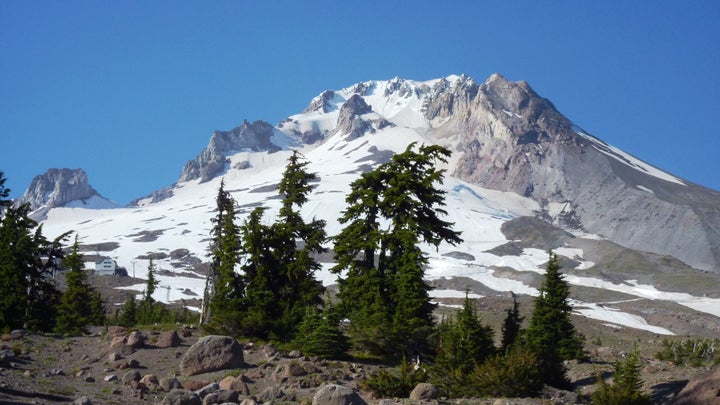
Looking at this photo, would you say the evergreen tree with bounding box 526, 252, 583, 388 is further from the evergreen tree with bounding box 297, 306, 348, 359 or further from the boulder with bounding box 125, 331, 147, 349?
the boulder with bounding box 125, 331, 147, 349

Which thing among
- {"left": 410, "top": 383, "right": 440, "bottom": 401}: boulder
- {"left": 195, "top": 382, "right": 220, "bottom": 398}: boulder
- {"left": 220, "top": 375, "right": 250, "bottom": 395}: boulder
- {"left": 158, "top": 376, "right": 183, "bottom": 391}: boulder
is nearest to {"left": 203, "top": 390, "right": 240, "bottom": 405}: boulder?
{"left": 195, "top": 382, "right": 220, "bottom": 398}: boulder

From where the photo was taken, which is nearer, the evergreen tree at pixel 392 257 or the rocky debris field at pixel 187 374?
the rocky debris field at pixel 187 374

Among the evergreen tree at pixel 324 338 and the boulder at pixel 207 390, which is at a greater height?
the evergreen tree at pixel 324 338

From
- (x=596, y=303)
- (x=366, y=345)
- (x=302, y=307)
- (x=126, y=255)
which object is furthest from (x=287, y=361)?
(x=126, y=255)

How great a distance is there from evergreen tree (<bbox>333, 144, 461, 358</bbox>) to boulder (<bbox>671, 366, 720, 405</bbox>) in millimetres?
13471

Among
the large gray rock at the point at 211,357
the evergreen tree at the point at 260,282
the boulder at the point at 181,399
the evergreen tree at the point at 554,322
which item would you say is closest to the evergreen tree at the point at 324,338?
the large gray rock at the point at 211,357

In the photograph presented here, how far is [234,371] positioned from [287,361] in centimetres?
214

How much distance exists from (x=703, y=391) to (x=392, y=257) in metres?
17.9

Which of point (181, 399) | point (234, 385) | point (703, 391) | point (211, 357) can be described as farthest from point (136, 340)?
point (703, 391)

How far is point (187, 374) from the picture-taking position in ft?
80.4

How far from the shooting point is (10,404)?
16.1 meters

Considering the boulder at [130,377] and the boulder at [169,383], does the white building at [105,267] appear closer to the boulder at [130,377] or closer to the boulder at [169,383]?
the boulder at [130,377]

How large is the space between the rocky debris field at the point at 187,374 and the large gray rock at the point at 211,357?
36mm

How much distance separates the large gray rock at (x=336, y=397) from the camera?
18078mm
